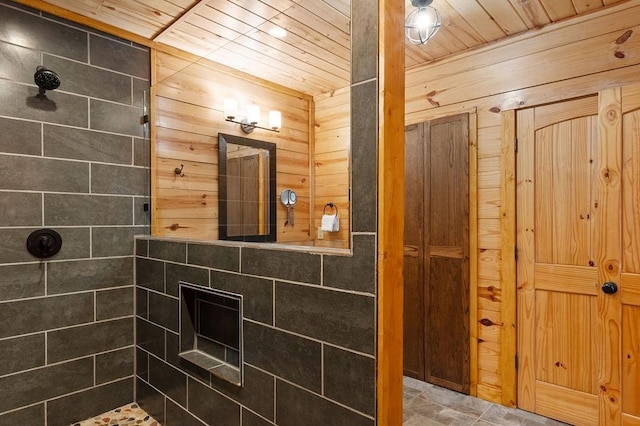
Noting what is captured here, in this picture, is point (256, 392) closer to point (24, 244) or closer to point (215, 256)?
point (215, 256)

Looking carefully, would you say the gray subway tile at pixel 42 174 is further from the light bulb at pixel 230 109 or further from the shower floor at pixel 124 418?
the shower floor at pixel 124 418

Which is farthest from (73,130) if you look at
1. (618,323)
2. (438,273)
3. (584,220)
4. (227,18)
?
(618,323)

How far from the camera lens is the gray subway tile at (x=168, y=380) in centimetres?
197

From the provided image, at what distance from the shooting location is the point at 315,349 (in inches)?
51.4

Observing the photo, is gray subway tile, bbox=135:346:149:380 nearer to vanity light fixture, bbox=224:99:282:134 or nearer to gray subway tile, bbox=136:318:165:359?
gray subway tile, bbox=136:318:165:359

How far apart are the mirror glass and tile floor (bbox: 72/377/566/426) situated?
128 cm

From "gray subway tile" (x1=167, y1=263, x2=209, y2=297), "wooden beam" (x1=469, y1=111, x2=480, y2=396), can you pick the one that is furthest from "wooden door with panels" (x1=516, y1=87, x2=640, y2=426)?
"gray subway tile" (x1=167, y1=263, x2=209, y2=297)

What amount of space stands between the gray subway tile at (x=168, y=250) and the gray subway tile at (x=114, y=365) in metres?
0.67

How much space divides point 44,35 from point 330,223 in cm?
188

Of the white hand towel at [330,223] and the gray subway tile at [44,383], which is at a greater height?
the white hand towel at [330,223]

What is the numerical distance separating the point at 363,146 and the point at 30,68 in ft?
6.39

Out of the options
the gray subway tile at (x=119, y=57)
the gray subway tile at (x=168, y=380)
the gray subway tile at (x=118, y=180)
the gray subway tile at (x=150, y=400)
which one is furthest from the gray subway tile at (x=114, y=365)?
the gray subway tile at (x=119, y=57)

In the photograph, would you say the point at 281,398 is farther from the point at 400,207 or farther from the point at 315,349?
the point at 400,207

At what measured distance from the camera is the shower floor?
215 centimetres
